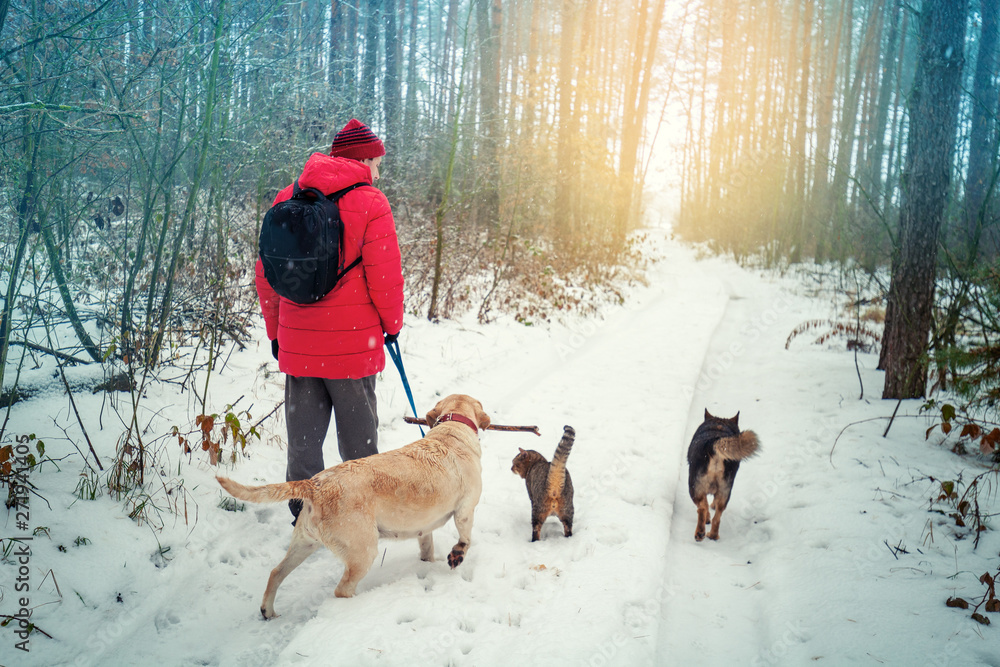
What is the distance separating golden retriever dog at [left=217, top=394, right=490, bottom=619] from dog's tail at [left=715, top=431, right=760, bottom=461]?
173 centimetres

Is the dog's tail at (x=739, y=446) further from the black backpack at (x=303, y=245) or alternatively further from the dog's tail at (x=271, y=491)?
the black backpack at (x=303, y=245)

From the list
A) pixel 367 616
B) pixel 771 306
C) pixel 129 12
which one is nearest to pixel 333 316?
pixel 367 616

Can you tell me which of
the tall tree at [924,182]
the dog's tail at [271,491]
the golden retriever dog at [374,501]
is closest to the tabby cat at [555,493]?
the golden retriever dog at [374,501]

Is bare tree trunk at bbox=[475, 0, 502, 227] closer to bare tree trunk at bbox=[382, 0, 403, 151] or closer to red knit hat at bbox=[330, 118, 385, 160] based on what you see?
bare tree trunk at bbox=[382, 0, 403, 151]

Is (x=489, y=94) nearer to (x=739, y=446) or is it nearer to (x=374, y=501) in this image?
(x=739, y=446)

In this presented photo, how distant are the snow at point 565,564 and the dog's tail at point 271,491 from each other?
66 cm

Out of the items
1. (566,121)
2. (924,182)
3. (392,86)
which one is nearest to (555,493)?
(924,182)

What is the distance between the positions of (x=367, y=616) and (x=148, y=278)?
14.8ft

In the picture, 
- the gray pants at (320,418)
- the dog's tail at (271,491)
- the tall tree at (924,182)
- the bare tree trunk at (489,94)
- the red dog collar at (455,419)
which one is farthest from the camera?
the bare tree trunk at (489,94)

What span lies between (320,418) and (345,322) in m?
0.68

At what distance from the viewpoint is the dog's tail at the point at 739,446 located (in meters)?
3.57

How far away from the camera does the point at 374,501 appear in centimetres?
276

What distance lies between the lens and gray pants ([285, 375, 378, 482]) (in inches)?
128

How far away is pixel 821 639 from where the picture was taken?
277 cm
